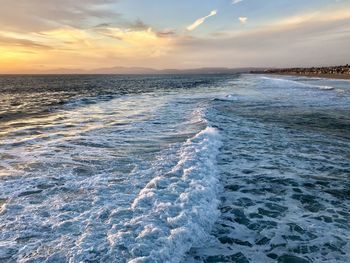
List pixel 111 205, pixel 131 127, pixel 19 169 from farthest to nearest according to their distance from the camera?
1. pixel 131 127
2. pixel 19 169
3. pixel 111 205

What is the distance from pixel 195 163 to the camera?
9602mm

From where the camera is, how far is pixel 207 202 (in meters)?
6.90

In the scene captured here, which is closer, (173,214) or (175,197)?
(173,214)

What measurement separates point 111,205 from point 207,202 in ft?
6.82

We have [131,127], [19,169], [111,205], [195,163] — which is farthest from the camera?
[131,127]

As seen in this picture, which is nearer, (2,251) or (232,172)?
(2,251)

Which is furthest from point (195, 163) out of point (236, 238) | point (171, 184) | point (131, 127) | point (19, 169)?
point (131, 127)

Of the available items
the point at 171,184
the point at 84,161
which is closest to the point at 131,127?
the point at 84,161

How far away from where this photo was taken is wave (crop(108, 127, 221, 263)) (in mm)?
5070

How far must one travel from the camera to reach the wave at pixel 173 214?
5.07 meters

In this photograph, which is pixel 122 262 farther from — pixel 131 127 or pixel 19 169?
pixel 131 127

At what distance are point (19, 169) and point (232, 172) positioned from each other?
6.11 metres

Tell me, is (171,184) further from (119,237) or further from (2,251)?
(2,251)

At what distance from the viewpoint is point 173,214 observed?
6.25 m
